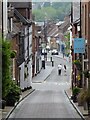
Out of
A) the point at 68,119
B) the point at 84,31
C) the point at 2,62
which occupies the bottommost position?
the point at 68,119

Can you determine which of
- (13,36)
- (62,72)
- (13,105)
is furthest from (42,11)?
(13,105)

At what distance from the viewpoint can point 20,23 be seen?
61.5 meters

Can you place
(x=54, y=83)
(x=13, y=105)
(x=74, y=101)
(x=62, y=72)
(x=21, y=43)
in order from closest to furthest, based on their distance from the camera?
(x=13, y=105)
(x=74, y=101)
(x=21, y=43)
(x=54, y=83)
(x=62, y=72)

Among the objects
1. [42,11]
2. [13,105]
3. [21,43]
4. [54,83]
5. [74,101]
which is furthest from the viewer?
[42,11]

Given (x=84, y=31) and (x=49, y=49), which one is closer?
(x=84, y=31)

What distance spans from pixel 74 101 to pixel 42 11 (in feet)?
279

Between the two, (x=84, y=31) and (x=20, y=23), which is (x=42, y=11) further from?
(x=84, y=31)

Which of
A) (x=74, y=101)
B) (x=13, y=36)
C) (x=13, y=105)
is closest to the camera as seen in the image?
(x=13, y=105)

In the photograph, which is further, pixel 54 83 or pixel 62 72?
pixel 62 72

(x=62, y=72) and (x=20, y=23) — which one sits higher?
(x=20, y=23)

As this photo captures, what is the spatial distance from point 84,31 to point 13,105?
10.7 meters

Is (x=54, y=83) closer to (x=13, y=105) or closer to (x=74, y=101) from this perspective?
(x=74, y=101)

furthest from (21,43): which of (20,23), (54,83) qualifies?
(54,83)

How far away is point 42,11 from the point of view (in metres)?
124
